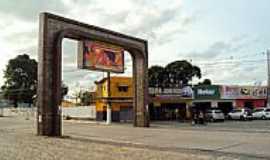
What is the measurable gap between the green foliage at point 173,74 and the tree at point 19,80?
2665 cm

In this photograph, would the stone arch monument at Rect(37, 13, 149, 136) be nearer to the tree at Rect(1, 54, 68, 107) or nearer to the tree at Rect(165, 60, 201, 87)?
the tree at Rect(165, 60, 201, 87)

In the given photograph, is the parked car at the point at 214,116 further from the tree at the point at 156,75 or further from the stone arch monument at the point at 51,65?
the tree at the point at 156,75

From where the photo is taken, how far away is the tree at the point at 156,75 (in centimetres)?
8681

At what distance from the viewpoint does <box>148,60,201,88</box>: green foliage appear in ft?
287

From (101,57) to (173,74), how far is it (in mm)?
55419

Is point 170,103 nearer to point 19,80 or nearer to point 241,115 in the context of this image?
point 241,115

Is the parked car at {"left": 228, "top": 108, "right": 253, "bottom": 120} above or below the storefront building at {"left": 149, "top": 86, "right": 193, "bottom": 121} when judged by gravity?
below

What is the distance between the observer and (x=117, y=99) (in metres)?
51.6

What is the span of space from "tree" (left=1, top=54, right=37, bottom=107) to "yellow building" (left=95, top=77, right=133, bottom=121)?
1606 inches

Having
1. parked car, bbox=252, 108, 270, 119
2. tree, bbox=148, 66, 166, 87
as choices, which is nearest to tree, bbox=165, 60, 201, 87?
tree, bbox=148, 66, 166, 87

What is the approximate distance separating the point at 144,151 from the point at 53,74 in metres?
13.0

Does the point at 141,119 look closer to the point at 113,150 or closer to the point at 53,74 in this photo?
the point at 53,74

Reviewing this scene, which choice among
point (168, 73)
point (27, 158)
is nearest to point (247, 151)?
point (27, 158)

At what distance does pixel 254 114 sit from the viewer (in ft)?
170
